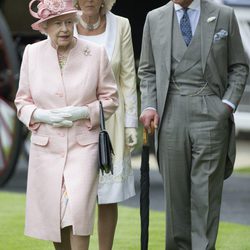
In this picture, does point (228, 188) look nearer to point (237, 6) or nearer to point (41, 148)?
point (237, 6)

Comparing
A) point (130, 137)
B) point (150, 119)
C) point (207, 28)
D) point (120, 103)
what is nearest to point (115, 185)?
point (130, 137)

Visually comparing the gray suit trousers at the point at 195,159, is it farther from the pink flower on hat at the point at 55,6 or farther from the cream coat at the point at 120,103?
the pink flower on hat at the point at 55,6

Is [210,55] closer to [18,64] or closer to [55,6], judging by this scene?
[55,6]

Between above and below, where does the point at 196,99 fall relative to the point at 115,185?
above

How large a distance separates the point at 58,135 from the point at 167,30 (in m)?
0.96

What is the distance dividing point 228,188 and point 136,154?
13.1ft

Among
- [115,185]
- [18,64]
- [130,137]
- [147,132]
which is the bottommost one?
[18,64]

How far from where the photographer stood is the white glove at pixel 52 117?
24.4 feet

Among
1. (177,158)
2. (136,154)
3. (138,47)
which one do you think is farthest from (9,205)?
(136,154)

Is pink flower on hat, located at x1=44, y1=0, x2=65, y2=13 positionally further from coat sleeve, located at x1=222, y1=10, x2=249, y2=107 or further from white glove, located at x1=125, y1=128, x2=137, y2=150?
white glove, located at x1=125, y1=128, x2=137, y2=150

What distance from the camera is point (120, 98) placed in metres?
8.37

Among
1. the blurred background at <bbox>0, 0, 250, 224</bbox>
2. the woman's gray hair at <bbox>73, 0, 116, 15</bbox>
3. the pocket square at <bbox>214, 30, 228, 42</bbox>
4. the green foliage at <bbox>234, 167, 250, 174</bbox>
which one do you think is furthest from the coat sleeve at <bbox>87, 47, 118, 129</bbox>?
the green foliage at <bbox>234, 167, 250, 174</bbox>

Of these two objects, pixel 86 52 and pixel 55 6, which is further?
pixel 86 52

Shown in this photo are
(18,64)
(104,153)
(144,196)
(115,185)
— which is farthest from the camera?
(18,64)
